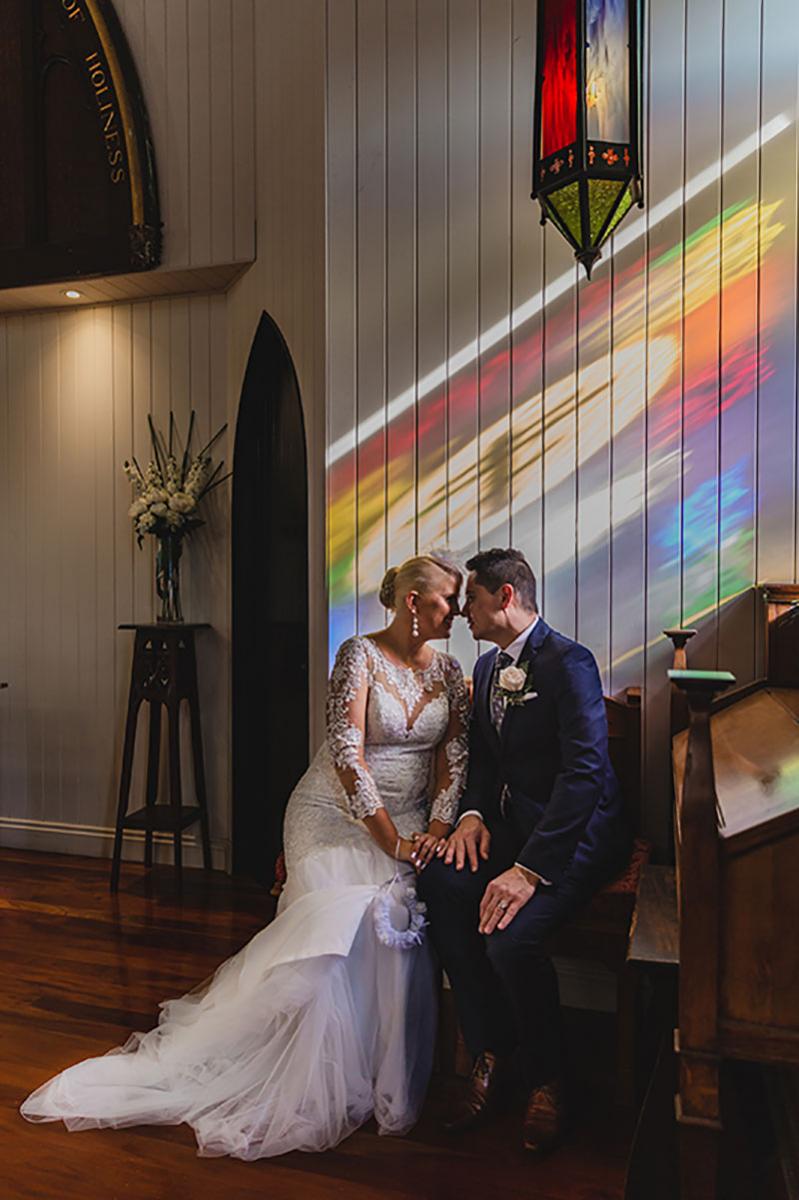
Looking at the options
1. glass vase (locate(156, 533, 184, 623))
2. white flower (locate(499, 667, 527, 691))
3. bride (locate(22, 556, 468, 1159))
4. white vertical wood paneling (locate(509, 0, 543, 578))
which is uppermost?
white vertical wood paneling (locate(509, 0, 543, 578))

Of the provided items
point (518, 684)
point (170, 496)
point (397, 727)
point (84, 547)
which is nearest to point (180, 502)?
point (170, 496)

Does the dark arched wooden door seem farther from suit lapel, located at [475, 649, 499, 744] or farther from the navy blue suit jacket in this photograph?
the navy blue suit jacket

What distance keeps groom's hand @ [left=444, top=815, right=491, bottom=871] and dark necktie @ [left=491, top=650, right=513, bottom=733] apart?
0.31m

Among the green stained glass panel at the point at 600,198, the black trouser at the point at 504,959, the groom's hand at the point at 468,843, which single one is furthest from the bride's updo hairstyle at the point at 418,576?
the green stained glass panel at the point at 600,198

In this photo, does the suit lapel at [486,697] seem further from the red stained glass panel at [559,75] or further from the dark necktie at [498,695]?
the red stained glass panel at [559,75]

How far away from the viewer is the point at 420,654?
3215 mm

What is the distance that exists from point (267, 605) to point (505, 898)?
2505 mm

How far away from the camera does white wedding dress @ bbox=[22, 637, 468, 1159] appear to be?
8.40ft

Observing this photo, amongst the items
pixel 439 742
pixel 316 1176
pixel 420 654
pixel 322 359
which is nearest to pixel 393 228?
pixel 322 359

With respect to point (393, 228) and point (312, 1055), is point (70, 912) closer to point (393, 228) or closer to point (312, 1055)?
point (312, 1055)

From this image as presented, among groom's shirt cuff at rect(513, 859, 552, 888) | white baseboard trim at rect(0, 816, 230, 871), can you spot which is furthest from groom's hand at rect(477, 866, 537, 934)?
white baseboard trim at rect(0, 816, 230, 871)

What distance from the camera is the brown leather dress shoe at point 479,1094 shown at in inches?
104

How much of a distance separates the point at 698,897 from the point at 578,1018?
Answer: 1831mm

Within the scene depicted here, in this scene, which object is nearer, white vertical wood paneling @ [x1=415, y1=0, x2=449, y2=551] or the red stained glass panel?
the red stained glass panel
